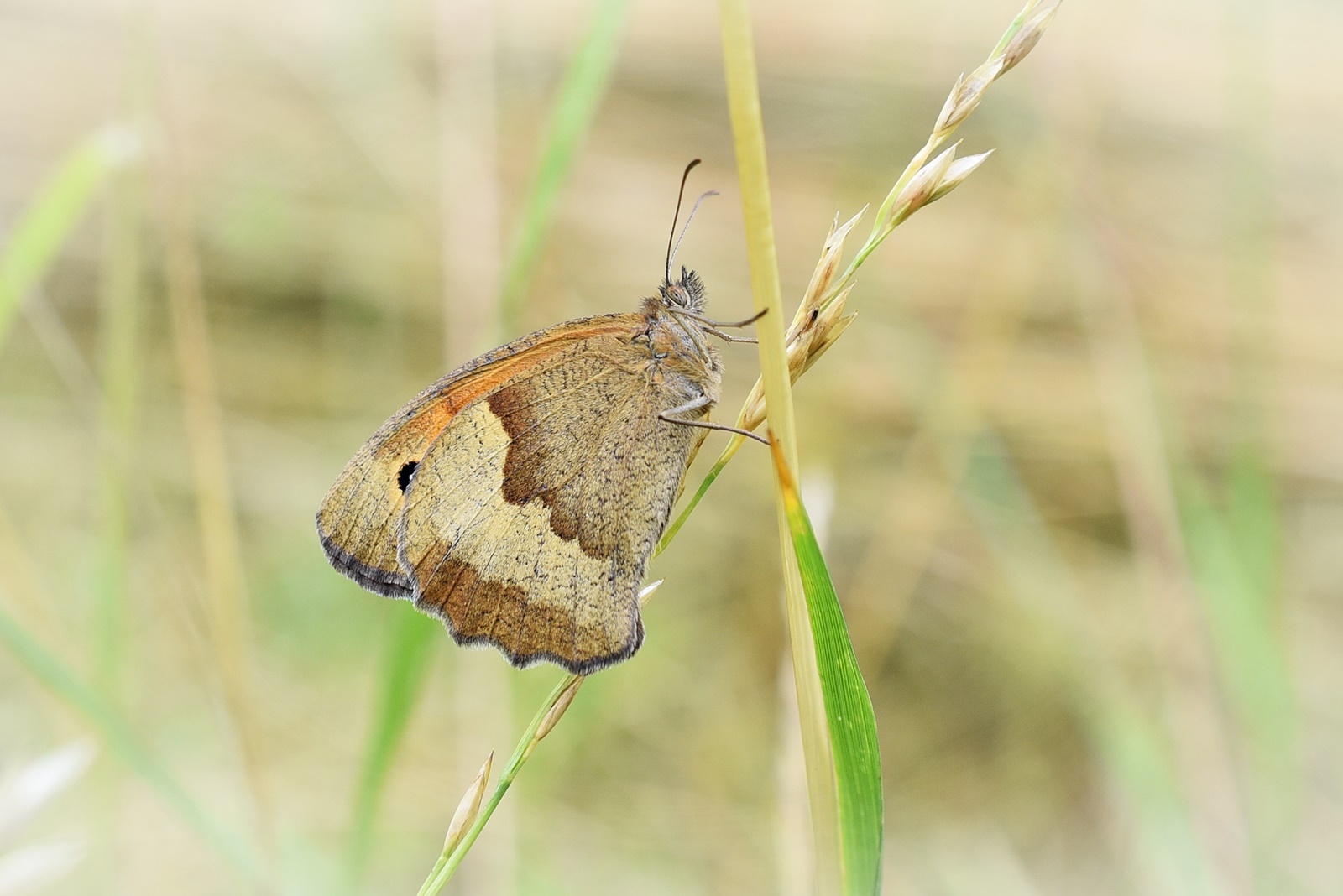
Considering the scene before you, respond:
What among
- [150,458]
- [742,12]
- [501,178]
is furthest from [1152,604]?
[150,458]

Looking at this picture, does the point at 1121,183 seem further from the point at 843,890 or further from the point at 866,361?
the point at 843,890

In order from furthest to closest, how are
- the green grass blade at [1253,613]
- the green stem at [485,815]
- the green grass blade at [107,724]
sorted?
the green grass blade at [1253,613]
the green grass blade at [107,724]
the green stem at [485,815]

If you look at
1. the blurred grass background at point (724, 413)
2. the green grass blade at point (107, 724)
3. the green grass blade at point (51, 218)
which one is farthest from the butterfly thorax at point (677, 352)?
the green grass blade at point (51, 218)

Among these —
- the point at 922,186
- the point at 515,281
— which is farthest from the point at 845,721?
the point at 515,281

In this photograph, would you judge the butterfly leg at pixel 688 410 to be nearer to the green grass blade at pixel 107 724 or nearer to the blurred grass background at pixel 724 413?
the blurred grass background at pixel 724 413

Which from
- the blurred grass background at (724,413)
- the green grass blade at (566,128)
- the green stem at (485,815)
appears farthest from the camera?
the blurred grass background at (724,413)

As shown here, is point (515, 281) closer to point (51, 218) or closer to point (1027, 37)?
point (1027, 37)

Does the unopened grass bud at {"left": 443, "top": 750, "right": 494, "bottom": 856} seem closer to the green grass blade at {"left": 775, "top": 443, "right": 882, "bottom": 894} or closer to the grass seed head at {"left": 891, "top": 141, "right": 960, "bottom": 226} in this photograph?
the green grass blade at {"left": 775, "top": 443, "right": 882, "bottom": 894}
